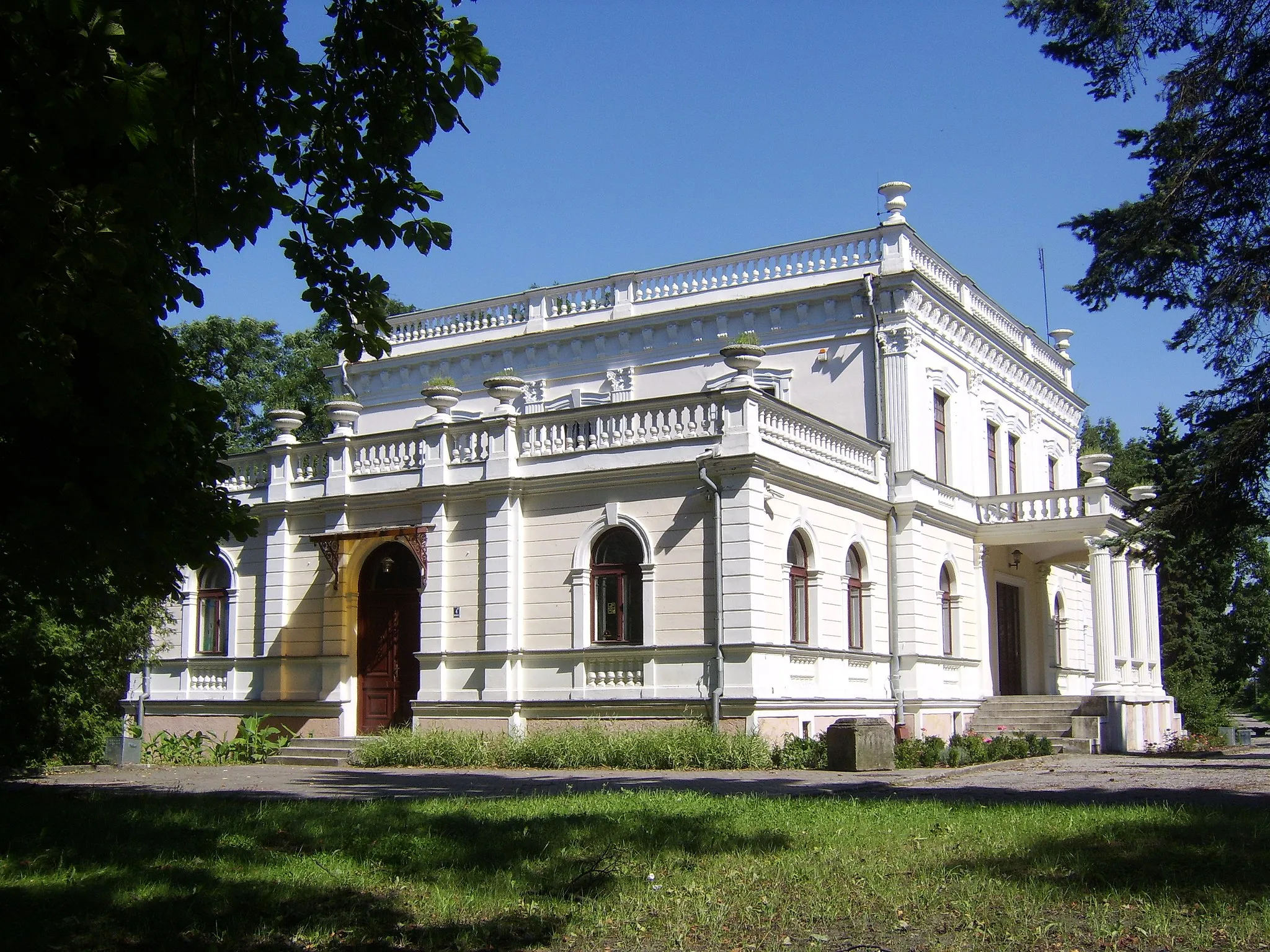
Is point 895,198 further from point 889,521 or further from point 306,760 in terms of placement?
point 306,760

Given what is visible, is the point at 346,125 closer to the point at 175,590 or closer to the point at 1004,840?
the point at 175,590

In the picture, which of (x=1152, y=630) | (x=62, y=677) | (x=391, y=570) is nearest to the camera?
(x=62, y=677)

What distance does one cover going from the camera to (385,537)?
22891 millimetres

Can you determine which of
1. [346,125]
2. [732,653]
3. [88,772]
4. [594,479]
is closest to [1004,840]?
[346,125]

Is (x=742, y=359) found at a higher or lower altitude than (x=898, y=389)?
lower

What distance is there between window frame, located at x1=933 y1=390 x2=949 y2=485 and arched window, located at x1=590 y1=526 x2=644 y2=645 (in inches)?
325

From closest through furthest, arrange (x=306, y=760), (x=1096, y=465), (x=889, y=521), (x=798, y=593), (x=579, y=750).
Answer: (x=579, y=750)
(x=798, y=593)
(x=306, y=760)
(x=889, y=521)
(x=1096, y=465)

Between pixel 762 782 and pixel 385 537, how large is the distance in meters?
9.66

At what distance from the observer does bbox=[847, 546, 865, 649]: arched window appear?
22.9 meters

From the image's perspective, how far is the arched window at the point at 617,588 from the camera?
68.2ft

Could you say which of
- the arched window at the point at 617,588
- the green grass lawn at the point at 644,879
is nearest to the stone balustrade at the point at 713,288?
the arched window at the point at 617,588

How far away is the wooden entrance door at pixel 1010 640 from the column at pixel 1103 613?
3.21 metres

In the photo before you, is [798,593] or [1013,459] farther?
[1013,459]

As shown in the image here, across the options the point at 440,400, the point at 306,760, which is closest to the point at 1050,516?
the point at 440,400
